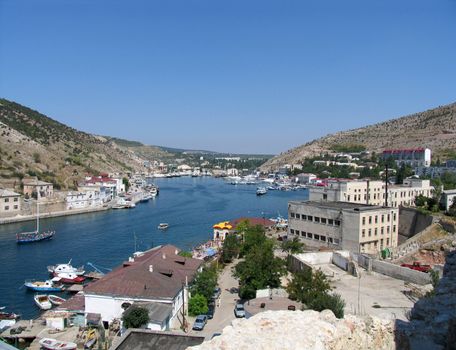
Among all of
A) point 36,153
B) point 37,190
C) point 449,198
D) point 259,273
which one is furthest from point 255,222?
point 36,153

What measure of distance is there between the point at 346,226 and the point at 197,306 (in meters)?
11.4

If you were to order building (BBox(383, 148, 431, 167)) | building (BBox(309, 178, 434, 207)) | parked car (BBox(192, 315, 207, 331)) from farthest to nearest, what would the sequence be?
building (BBox(383, 148, 431, 167)), building (BBox(309, 178, 434, 207)), parked car (BBox(192, 315, 207, 331))

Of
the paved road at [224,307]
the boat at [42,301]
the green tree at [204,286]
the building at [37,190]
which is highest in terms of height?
the building at [37,190]

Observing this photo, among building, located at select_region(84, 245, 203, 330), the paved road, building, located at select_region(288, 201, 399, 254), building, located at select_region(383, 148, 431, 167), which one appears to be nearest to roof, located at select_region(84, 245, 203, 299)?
building, located at select_region(84, 245, 203, 330)

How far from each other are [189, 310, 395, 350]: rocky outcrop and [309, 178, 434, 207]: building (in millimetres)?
29151

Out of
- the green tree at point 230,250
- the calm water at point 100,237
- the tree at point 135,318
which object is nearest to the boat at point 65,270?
the calm water at point 100,237

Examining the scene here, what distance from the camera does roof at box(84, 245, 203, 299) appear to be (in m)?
15.8

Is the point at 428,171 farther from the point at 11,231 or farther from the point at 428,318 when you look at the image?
the point at 428,318

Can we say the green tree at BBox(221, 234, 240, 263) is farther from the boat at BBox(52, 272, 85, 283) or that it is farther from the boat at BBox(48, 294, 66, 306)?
the boat at BBox(48, 294, 66, 306)

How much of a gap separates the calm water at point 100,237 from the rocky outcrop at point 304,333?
17.6m

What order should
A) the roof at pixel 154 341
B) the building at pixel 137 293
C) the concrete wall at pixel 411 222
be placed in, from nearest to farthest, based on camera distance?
1. the roof at pixel 154 341
2. the building at pixel 137 293
3. the concrete wall at pixel 411 222

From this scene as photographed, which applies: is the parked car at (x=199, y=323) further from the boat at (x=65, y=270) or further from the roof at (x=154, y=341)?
the boat at (x=65, y=270)

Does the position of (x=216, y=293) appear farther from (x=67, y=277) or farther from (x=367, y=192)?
(x=367, y=192)

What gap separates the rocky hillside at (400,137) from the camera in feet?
299
